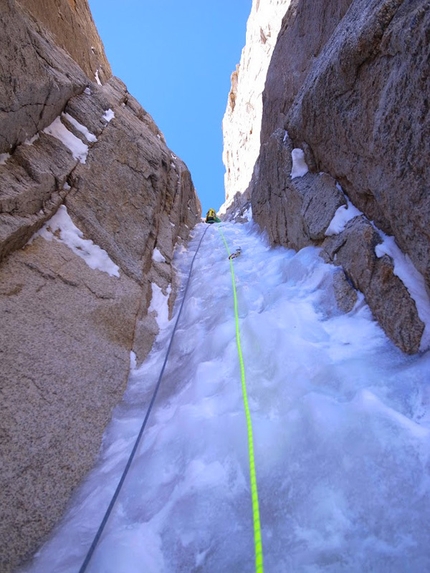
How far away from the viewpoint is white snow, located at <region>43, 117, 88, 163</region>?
17.0 feet

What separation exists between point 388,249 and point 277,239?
363cm

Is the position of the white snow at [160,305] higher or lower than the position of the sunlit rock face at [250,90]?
lower

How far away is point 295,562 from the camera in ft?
5.65

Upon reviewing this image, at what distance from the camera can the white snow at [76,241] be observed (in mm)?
4397

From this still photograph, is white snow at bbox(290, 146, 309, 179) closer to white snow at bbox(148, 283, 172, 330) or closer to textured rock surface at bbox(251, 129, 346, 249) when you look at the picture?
textured rock surface at bbox(251, 129, 346, 249)

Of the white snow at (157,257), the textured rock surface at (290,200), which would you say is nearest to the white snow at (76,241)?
the white snow at (157,257)

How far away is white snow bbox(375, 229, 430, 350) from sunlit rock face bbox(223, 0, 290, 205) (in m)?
20.3

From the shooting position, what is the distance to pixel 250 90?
27.9 metres

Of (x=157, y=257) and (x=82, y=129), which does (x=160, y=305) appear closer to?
(x=157, y=257)

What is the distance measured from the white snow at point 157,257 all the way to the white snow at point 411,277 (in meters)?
4.21

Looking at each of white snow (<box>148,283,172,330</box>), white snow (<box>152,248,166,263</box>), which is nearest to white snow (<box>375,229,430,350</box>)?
white snow (<box>148,283,172,330</box>)

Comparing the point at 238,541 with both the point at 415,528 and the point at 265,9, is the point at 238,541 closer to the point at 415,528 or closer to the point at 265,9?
the point at 415,528

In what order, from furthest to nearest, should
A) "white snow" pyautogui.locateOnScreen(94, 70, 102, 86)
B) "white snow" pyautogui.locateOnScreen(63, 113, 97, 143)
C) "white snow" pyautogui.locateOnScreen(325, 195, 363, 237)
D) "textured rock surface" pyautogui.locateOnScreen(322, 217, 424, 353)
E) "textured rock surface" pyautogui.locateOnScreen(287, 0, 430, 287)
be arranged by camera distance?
"white snow" pyautogui.locateOnScreen(94, 70, 102, 86)
"white snow" pyautogui.locateOnScreen(63, 113, 97, 143)
"white snow" pyautogui.locateOnScreen(325, 195, 363, 237)
"textured rock surface" pyautogui.locateOnScreen(322, 217, 424, 353)
"textured rock surface" pyautogui.locateOnScreen(287, 0, 430, 287)

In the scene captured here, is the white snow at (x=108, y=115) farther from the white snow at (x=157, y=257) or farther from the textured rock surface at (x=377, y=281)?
the textured rock surface at (x=377, y=281)
